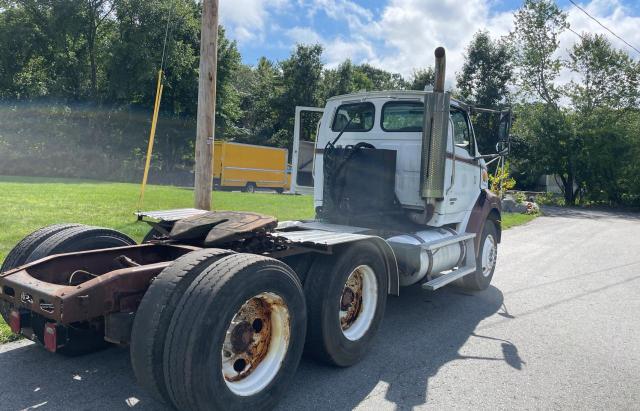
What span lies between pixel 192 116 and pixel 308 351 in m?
33.7

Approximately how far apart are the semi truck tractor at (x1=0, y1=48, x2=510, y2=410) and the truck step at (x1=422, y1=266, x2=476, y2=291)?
2.1 inches

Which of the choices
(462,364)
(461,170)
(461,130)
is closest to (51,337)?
(462,364)

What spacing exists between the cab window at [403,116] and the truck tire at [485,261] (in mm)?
2024

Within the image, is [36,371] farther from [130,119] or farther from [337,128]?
[130,119]

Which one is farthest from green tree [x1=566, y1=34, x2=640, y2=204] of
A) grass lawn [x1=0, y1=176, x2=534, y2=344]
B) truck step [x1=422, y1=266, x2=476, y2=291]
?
truck step [x1=422, y1=266, x2=476, y2=291]

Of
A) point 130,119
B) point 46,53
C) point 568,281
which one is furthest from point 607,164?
point 46,53

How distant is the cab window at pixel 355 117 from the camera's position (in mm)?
6559

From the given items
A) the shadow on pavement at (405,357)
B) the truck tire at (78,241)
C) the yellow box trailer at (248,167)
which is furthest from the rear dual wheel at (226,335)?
the yellow box trailer at (248,167)

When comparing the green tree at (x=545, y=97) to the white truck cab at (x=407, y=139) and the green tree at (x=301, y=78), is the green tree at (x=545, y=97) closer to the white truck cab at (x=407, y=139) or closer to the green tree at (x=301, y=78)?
the green tree at (x=301, y=78)

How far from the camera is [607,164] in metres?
29.0

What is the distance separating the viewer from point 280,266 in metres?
3.49

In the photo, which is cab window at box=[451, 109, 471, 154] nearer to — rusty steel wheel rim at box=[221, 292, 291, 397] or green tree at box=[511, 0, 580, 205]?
rusty steel wheel rim at box=[221, 292, 291, 397]

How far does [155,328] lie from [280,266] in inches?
36.4

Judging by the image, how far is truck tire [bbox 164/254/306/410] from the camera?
2.86 meters
